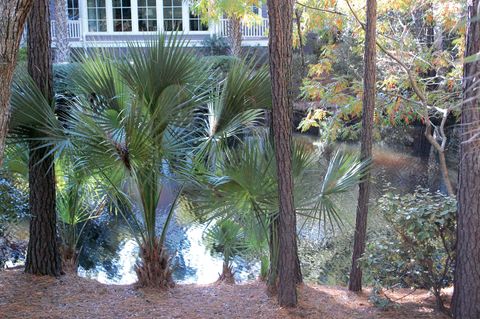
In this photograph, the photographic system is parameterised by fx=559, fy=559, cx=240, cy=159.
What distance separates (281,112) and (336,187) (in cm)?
99

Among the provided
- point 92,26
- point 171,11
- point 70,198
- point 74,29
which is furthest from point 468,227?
point 92,26

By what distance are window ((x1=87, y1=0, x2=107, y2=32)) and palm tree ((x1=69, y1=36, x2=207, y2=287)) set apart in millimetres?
21899

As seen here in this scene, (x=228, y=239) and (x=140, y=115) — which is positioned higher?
(x=140, y=115)

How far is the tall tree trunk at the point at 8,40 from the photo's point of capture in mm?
3502

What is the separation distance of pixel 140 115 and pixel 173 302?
6.93 ft

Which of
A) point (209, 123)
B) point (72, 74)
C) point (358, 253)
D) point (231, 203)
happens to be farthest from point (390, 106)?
point (72, 74)

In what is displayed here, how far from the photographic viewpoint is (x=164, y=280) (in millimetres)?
6652

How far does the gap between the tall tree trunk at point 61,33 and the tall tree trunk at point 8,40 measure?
20.2 metres

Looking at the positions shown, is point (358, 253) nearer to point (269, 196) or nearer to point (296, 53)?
point (269, 196)

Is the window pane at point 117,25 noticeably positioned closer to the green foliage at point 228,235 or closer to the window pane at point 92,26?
the window pane at point 92,26

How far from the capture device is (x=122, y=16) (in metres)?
26.9

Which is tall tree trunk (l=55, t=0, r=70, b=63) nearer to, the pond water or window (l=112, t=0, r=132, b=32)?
window (l=112, t=0, r=132, b=32)

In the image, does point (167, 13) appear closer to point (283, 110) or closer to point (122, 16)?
point (122, 16)

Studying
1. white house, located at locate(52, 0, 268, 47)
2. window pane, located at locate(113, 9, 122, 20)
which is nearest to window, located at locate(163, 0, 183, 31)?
white house, located at locate(52, 0, 268, 47)
